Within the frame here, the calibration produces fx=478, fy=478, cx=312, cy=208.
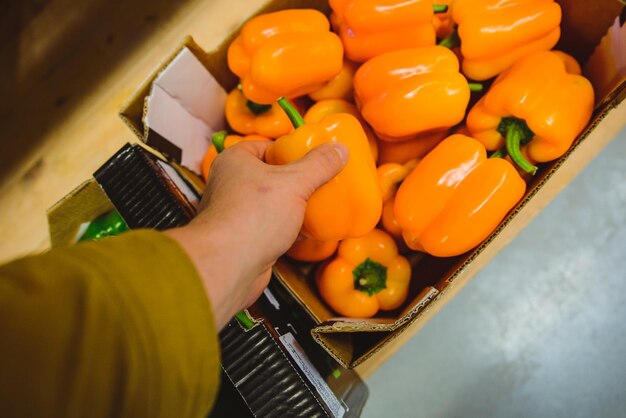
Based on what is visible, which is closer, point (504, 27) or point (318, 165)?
point (318, 165)

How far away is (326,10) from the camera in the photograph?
1.25 meters

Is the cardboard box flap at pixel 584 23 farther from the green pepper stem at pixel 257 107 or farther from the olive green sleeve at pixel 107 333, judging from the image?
the olive green sleeve at pixel 107 333

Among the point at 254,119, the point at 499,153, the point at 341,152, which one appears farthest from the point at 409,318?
the point at 254,119

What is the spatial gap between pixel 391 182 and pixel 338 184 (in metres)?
0.23

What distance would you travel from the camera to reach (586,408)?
137cm

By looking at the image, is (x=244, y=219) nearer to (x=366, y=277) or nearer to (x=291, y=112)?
(x=291, y=112)

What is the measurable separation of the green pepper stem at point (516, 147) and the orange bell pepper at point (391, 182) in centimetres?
23

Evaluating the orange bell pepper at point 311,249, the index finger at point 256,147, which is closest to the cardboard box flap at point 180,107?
the index finger at point 256,147

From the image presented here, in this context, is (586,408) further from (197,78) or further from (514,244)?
(197,78)

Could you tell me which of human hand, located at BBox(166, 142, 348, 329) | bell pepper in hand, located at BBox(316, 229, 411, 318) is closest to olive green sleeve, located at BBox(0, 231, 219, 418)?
human hand, located at BBox(166, 142, 348, 329)

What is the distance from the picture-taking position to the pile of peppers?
987mm

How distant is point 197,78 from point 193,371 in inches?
→ 32.6

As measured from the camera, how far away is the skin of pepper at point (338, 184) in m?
0.94

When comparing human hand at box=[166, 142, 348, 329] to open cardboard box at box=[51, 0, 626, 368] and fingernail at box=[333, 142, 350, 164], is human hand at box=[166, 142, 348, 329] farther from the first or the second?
open cardboard box at box=[51, 0, 626, 368]
